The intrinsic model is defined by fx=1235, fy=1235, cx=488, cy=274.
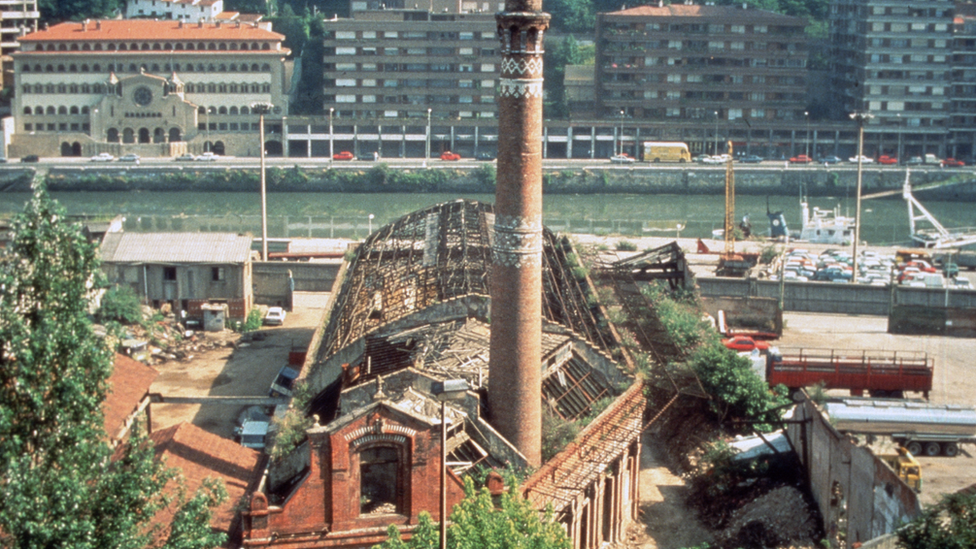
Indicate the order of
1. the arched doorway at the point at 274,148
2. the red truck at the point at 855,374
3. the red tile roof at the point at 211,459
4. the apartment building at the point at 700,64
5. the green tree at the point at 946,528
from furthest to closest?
the arched doorway at the point at 274,148
the apartment building at the point at 700,64
the red truck at the point at 855,374
the red tile roof at the point at 211,459
the green tree at the point at 946,528

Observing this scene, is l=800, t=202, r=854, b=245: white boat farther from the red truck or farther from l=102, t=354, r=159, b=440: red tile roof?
l=102, t=354, r=159, b=440: red tile roof

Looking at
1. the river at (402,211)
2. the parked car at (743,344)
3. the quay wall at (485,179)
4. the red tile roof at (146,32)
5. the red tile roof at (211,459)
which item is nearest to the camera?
the red tile roof at (211,459)

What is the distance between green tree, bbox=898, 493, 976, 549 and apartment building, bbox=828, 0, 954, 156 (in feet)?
250

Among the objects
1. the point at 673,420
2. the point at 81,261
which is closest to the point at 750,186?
the point at 673,420

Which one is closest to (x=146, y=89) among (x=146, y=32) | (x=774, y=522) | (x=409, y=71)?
(x=146, y=32)

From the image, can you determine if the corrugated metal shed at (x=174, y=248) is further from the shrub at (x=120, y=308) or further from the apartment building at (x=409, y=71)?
the apartment building at (x=409, y=71)

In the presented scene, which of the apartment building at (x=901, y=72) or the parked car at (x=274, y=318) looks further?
the apartment building at (x=901, y=72)

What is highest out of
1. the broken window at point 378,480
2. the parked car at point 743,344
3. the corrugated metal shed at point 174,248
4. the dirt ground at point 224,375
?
the corrugated metal shed at point 174,248

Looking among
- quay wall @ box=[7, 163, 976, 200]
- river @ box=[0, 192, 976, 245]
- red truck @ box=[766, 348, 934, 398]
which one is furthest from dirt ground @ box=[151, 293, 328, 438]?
quay wall @ box=[7, 163, 976, 200]

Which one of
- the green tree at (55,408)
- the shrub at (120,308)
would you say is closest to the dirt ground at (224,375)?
the shrub at (120,308)

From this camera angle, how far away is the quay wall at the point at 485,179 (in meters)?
82.6

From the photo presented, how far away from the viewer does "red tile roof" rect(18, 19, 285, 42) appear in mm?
90812

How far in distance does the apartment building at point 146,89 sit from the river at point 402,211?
932cm

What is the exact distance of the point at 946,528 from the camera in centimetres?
1686
